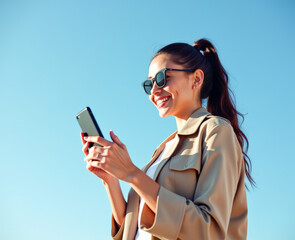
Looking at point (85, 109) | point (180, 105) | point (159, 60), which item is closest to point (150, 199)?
point (85, 109)

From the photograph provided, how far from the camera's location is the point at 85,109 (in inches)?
124

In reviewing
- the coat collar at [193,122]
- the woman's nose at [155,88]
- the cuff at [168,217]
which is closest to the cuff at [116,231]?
the cuff at [168,217]

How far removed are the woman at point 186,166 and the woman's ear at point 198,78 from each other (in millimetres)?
11

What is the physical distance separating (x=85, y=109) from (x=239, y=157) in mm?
1459

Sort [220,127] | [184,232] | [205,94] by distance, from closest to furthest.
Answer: [184,232], [220,127], [205,94]

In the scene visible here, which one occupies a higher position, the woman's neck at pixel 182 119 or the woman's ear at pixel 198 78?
the woman's ear at pixel 198 78

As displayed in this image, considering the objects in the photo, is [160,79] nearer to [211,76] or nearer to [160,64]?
[160,64]

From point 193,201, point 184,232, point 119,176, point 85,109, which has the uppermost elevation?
point 85,109

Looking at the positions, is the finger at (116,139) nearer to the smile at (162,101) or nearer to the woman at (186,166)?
the woman at (186,166)

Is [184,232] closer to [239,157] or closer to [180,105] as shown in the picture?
[239,157]

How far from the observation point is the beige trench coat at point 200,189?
7.98 ft

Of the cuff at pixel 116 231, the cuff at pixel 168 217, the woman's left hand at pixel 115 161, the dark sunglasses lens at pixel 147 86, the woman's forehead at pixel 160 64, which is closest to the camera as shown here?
the cuff at pixel 168 217

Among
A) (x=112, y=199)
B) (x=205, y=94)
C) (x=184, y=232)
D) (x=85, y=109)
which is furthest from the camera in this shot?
(x=205, y=94)

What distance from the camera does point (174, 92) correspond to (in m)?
3.51
